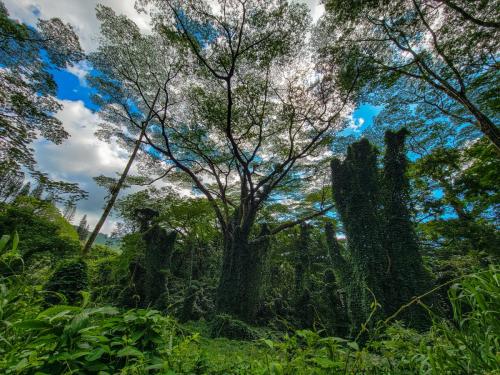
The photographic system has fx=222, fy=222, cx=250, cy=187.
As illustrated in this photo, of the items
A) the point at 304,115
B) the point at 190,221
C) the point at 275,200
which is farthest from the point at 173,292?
the point at 304,115

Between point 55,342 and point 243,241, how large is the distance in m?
9.53

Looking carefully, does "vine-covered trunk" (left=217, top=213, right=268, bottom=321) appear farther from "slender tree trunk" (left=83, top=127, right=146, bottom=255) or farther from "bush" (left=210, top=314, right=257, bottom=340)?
"slender tree trunk" (left=83, top=127, right=146, bottom=255)

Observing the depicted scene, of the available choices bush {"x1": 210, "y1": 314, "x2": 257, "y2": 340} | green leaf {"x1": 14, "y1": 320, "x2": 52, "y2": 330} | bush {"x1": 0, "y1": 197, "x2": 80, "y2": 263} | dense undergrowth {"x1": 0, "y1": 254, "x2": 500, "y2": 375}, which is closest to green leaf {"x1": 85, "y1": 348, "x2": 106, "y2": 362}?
dense undergrowth {"x1": 0, "y1": 254, "x2": 500, "y2": 375}

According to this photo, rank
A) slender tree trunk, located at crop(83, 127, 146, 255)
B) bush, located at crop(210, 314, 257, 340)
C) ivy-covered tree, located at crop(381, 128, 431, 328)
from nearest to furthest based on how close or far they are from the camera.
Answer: ivy-covered tree, located at crop(381, 128, 431, 328) → bush, located at crop(210, 314, 257, 340) → slender tree trunk, located at crop(83, 127, 146, 255)

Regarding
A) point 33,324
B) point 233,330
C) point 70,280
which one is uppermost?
point 33,324

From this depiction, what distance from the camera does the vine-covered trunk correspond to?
30.4 feet

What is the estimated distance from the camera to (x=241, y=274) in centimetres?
984

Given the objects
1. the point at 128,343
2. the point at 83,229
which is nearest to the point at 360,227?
the point at 128,343

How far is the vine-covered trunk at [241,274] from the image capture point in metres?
9.27

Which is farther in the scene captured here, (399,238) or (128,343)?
(399,238)

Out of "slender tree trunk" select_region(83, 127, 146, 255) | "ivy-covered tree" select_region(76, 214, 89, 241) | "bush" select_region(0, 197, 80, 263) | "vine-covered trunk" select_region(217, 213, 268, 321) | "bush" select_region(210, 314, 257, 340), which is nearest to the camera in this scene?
"bush" select_region(210, 314, 257, 340)

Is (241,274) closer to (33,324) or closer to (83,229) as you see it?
(33,324)

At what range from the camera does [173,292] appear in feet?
45.5

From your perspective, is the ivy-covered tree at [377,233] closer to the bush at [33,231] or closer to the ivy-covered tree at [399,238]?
the ivy-covered tree at [399,238]
